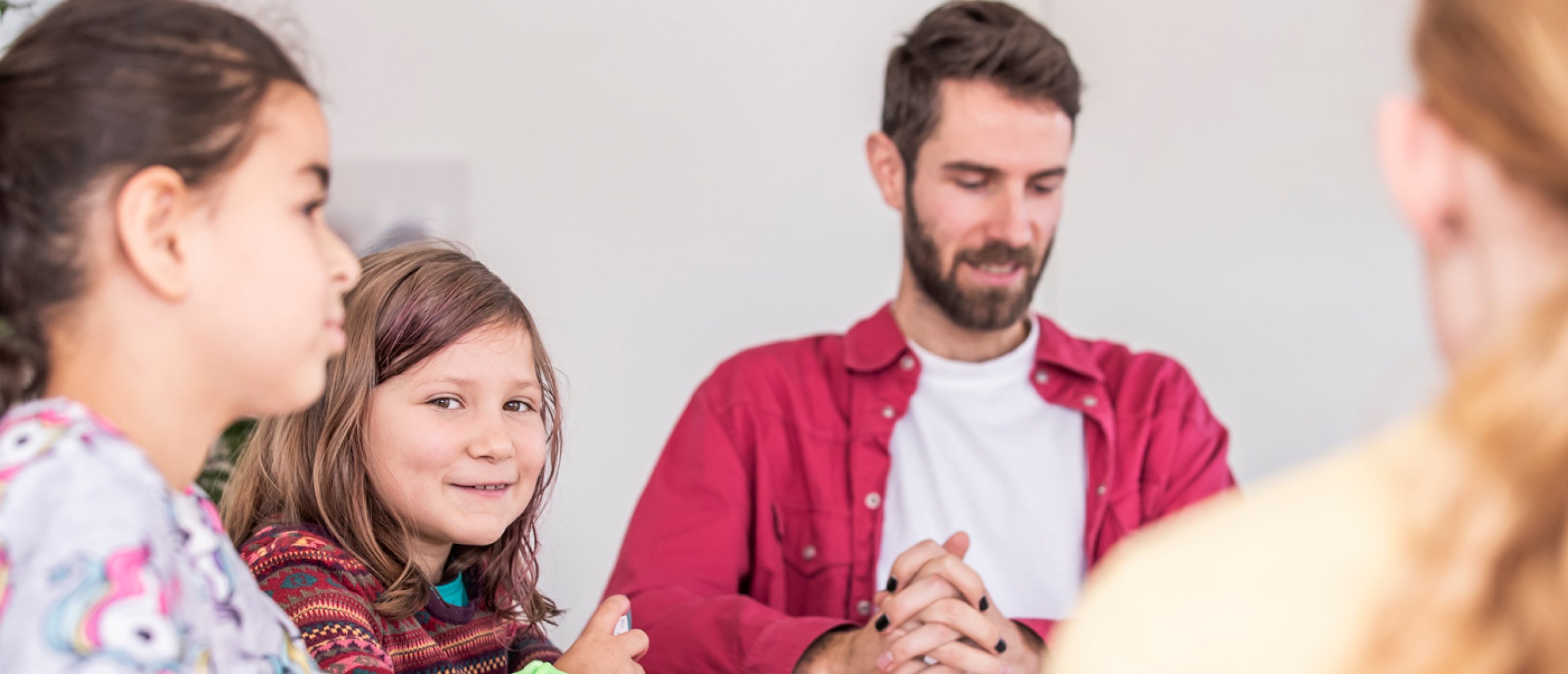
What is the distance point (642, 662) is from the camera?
187 centimetres

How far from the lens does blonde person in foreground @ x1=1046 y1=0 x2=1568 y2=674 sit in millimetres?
480

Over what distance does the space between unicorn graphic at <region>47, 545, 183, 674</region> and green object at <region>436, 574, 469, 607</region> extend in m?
0.78

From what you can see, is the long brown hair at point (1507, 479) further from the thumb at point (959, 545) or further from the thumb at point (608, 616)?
the thumb at point (959, 545)

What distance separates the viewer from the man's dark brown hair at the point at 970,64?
211 cm

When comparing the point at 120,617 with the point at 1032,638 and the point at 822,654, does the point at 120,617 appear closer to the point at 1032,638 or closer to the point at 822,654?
the point at 822,654

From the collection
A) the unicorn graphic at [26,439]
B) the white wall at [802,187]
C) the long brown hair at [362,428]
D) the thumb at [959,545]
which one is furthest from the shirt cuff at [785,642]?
the white wall at [802,187]

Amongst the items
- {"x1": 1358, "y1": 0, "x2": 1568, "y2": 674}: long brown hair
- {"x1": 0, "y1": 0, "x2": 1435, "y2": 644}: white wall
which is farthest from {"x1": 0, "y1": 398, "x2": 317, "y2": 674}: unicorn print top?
{"x1": 0, "y1": 0, "x2": 1435, "y2": 644}: white wall

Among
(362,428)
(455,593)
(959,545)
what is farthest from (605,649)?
(959,545)

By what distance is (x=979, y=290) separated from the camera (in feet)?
6.90

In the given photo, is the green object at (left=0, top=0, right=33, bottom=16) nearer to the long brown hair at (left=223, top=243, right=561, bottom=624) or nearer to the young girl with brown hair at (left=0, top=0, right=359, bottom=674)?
the long brown hair at (left=223, top=243, right=561, bottom=624)

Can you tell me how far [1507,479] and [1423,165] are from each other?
0.16 metres

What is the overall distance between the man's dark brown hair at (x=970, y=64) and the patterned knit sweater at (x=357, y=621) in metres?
1.10

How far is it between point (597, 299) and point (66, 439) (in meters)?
2.52

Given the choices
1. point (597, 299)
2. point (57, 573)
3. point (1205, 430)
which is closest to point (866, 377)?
point (1205, 430)
